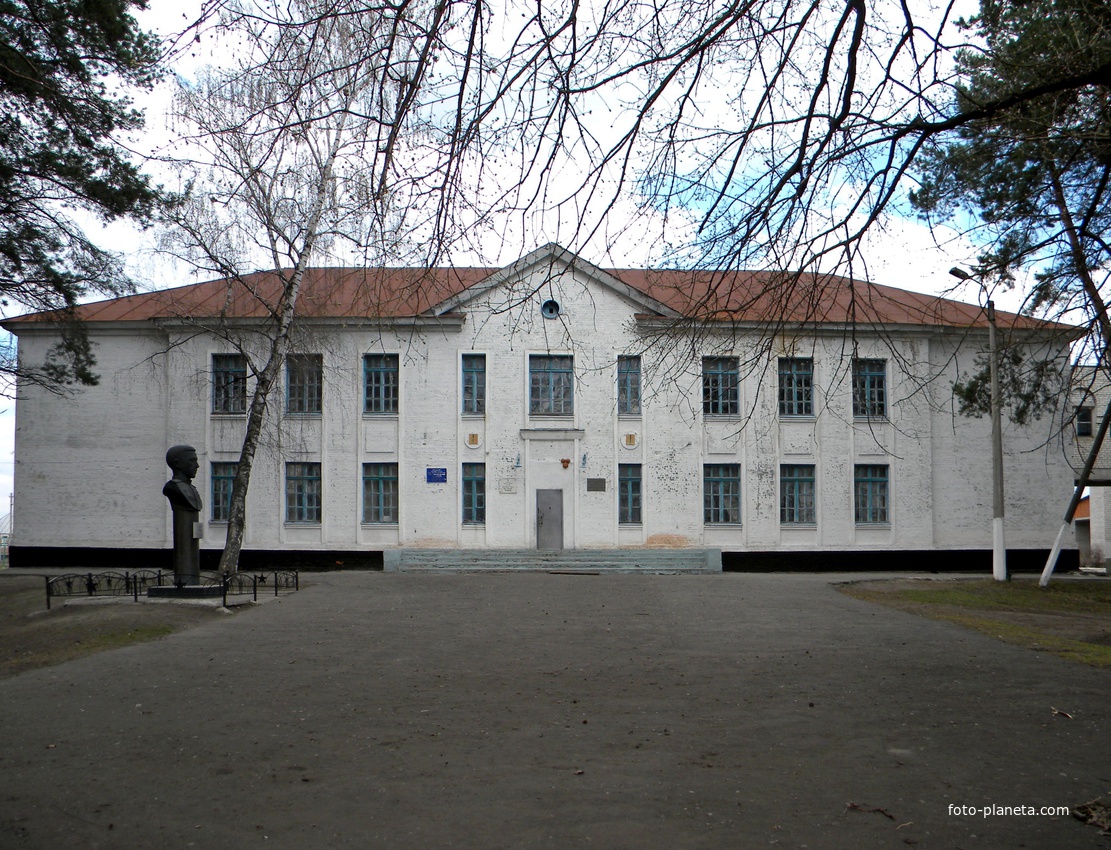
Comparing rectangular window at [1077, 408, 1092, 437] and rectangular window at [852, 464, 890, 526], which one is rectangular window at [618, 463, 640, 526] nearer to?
rectangular window at [852, 464, 890, 526]

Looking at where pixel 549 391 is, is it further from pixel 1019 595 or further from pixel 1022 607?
Answer: pixel 1022 607

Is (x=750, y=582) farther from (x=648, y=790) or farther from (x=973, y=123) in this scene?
(x=648, y=790)

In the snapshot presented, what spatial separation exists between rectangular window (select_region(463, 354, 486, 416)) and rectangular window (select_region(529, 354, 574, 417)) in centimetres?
143

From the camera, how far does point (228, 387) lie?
27641mm

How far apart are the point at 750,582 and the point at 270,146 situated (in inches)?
742

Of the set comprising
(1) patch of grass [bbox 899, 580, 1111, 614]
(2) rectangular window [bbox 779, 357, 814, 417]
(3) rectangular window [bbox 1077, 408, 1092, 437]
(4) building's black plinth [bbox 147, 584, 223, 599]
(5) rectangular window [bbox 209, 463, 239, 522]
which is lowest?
(1) patch of grass [bbox 899, 580, 1111, 614]

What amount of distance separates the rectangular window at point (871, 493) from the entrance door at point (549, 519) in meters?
8.88

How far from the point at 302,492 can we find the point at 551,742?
21.7 metres

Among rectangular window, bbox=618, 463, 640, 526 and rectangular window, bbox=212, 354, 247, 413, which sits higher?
rectangular window, bbox=212, 354, 247, 413

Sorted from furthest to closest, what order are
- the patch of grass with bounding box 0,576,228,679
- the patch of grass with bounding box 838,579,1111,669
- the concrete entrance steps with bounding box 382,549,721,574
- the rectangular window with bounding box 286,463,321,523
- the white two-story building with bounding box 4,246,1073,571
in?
the rectangular window with bounding box 286,463,321,523
the white two-story building with bounding box 4,246,1073,571
the concrete entrance steps with bounding box 382,549,721,574
the patch of grass with bounding box 838,579,1111,669
the patch of grass with bounding box 0,576,228,679

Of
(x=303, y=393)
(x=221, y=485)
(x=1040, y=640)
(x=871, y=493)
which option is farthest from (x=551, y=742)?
(x=871, y=493)

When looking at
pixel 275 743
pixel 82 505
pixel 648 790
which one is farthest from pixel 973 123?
pixel 82 505

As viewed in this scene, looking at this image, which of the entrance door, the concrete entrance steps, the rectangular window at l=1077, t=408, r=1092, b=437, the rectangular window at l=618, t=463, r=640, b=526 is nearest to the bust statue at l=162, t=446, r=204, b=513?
the concrete entrance steps

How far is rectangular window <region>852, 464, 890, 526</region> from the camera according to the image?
2781cm
